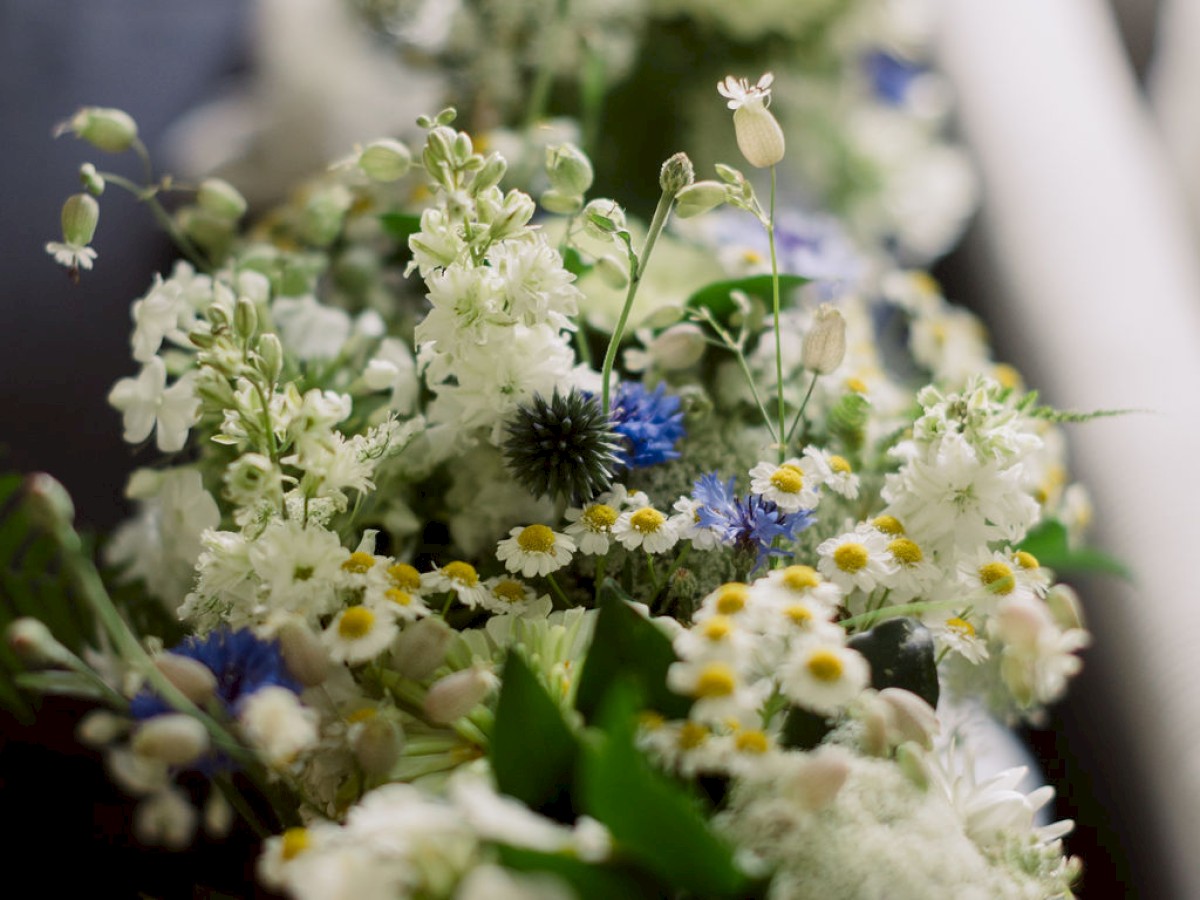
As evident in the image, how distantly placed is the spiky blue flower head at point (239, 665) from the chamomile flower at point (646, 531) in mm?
128

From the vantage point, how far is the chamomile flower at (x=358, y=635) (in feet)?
1.05

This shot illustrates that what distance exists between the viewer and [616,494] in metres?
0.40

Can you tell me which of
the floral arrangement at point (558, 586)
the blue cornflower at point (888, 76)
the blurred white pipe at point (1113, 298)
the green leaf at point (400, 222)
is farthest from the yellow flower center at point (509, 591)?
the blue cornflower at point (888, 76)

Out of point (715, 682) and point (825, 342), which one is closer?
point (715, 682)

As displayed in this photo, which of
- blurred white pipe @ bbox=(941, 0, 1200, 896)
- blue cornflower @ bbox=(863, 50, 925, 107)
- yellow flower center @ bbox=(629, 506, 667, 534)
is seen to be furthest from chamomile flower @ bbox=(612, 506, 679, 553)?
blue cornflower @ bbox=(863, 50, 925, 107)

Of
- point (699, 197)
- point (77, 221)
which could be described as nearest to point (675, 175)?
point (699, 197)

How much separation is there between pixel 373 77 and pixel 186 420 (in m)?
0.67

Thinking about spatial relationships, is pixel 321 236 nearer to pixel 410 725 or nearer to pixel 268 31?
pixel 410 725

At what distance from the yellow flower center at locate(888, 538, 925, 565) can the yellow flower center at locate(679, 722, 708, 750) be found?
0.13 metres

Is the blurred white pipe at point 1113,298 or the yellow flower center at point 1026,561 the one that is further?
the blurred white pipe at point 1113,298

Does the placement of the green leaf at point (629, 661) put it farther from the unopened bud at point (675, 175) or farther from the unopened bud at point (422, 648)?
the unopened bud at point (675, 175)

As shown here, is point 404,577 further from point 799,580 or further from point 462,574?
point 799,580

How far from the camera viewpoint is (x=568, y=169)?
0.40 metres

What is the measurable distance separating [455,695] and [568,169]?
0.70 ft
